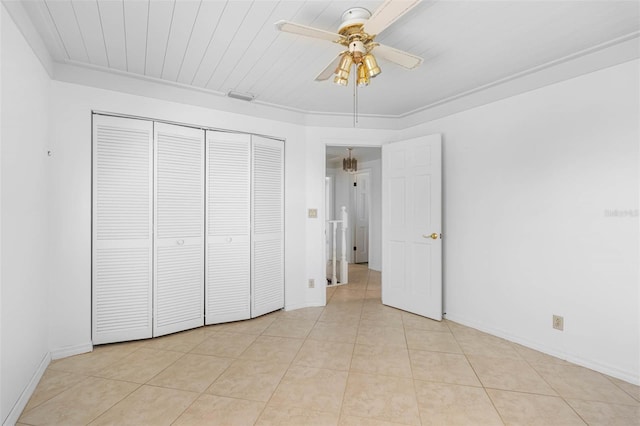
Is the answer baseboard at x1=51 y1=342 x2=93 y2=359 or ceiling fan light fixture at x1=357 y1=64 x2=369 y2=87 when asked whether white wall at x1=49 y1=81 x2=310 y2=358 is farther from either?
ceiling fan light fixture at x1=357 y1=64 x2=369 y2=87

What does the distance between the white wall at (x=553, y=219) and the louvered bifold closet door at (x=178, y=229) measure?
8.76ft

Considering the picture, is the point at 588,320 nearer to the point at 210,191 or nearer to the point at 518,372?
the point at 518,372

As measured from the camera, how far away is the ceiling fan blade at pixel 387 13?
5.10 ft

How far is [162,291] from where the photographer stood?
3027mm

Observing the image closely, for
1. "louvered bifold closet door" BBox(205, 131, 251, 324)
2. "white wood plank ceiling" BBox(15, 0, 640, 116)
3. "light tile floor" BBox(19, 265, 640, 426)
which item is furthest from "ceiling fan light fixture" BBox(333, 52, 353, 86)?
"light tile floor" BBox(19, 265, 640, 426)

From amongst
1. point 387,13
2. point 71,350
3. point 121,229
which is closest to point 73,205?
point 121,229

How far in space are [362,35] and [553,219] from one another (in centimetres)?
216

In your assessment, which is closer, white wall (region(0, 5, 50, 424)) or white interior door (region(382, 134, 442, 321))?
white wall (region(0, 5, 50, 424))

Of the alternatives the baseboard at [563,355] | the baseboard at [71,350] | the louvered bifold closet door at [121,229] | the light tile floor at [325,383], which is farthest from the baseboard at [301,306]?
the baseboard at [71,350]

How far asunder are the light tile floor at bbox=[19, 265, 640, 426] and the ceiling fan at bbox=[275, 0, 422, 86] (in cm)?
204

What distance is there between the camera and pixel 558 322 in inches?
104

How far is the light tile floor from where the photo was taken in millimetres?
1879

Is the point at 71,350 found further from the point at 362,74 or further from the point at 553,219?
the point at 553,219

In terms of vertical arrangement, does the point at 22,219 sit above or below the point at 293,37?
below
